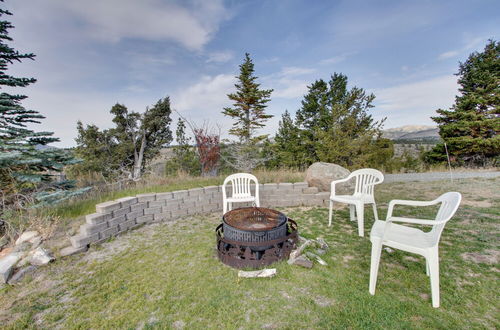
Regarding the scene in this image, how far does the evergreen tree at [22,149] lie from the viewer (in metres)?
3.00

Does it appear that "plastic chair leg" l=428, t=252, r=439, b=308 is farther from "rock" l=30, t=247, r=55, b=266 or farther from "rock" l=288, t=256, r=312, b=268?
"rock" l=30, t=247, r=55, b=266

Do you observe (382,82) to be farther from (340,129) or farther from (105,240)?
(105,240)

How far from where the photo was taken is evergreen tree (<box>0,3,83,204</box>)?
300 centimetres

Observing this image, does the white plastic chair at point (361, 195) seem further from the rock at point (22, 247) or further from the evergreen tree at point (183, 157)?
the evergreen tree at point (183, 157)

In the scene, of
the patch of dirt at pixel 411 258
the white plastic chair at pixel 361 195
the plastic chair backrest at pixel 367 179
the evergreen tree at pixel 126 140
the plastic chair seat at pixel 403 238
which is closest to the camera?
the plastic chair seat at pixel 403 238

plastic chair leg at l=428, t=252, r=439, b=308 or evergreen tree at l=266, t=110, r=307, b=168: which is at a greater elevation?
evergreen tree at l=266, t=110, r=307, b=168

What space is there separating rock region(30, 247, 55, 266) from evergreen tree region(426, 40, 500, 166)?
16765 mm

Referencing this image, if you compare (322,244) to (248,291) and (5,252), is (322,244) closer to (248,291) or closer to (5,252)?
(248,291)

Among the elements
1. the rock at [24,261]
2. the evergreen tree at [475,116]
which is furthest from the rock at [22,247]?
the evergreen tree at [475,116]

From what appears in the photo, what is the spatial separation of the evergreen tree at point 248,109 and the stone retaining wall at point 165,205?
31.3 ft

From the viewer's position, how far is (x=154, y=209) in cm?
358

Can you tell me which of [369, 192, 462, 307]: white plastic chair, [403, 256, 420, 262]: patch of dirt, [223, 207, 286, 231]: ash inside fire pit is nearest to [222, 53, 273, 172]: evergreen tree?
[223, 207, 286, 231]: ash inside fire pit

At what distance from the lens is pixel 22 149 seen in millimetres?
3156

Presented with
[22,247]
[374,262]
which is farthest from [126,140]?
[374,262]
